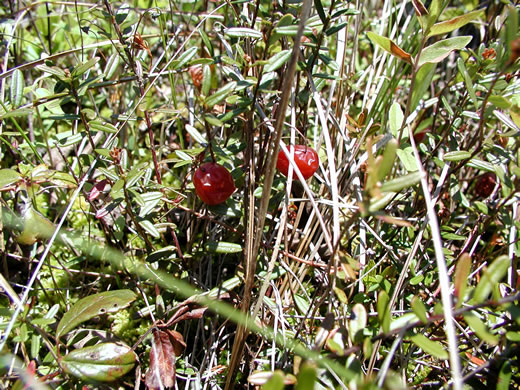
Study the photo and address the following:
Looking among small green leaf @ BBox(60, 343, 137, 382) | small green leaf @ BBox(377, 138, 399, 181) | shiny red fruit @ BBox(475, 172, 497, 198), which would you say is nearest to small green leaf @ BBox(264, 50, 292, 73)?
small green leaf @ BBox(377, 138, 399, 181)

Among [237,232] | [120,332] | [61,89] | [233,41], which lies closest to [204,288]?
[237,232]

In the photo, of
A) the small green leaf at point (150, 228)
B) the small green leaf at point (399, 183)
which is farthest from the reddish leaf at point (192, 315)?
the small green leaf at point (399, 183)

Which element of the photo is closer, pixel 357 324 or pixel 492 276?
pixel 492 276

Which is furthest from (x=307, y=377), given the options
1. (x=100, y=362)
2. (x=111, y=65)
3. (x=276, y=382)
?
(x=111, y=65)

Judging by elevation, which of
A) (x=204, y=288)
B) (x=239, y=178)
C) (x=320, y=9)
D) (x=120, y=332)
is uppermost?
(x=320, y=9)

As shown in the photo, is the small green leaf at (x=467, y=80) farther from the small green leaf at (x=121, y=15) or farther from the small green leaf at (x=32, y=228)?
the small green leaf at (x=32, y=228)

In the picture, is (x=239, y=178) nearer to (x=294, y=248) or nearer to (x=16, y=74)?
(x=294, y=248)

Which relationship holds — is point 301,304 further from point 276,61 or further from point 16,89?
point 16,89

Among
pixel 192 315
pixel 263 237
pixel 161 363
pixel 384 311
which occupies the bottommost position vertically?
pixel 161 363
